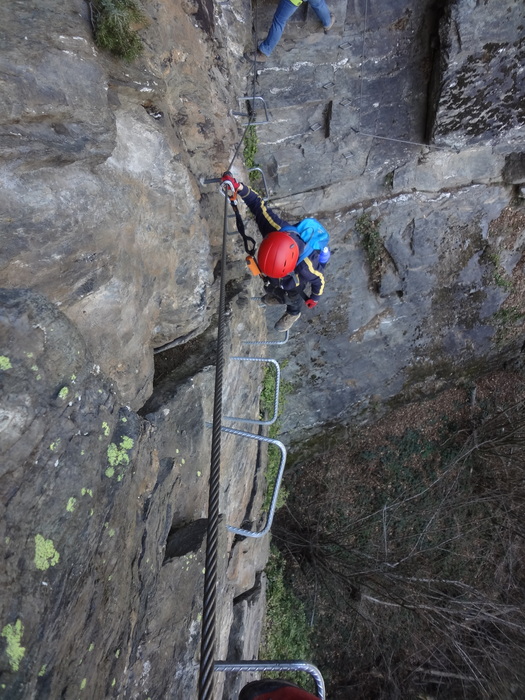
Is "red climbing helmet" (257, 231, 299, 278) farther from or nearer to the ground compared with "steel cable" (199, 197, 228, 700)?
farther from the ground

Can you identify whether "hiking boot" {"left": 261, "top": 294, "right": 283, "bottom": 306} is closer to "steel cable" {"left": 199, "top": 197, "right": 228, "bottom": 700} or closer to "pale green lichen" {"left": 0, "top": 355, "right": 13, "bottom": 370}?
"steel cable" {"left": 199, "top": 197, "right": 228, "bottom": 700}

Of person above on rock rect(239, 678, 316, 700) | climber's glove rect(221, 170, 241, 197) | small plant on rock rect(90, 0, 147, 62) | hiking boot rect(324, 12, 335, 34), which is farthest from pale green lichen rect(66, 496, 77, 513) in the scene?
hiking boot rect(324, 12, 335, 34)

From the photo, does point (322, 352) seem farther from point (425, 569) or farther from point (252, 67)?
point (425, 569)

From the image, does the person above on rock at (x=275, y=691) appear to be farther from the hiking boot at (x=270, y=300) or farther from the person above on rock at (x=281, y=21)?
the person above on rock at (x=281, y=21)

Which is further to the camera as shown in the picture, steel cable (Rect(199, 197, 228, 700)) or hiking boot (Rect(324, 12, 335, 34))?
hiking boot (Rect(324, 12, 335, 34))

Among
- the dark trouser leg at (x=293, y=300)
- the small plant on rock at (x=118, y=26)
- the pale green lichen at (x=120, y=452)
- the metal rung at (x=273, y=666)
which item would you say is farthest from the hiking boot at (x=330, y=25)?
the metal rung at (x=273, y=666)

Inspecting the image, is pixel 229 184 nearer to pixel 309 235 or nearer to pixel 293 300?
pixel 309 235

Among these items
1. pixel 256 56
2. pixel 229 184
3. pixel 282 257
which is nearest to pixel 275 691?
pixel 282 257

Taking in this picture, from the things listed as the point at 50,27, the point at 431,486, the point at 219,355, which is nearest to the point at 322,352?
the point at 431,486

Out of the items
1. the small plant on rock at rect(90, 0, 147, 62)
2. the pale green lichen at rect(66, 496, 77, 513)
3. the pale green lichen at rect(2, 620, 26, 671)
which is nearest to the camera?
the pale green lichen at rect(2, 620, 26, 671)

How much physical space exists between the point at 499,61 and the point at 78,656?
7.63 meters

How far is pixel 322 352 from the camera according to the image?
7.76 metres

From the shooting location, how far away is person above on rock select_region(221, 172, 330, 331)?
15.4 ft

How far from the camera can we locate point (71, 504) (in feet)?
7.18
